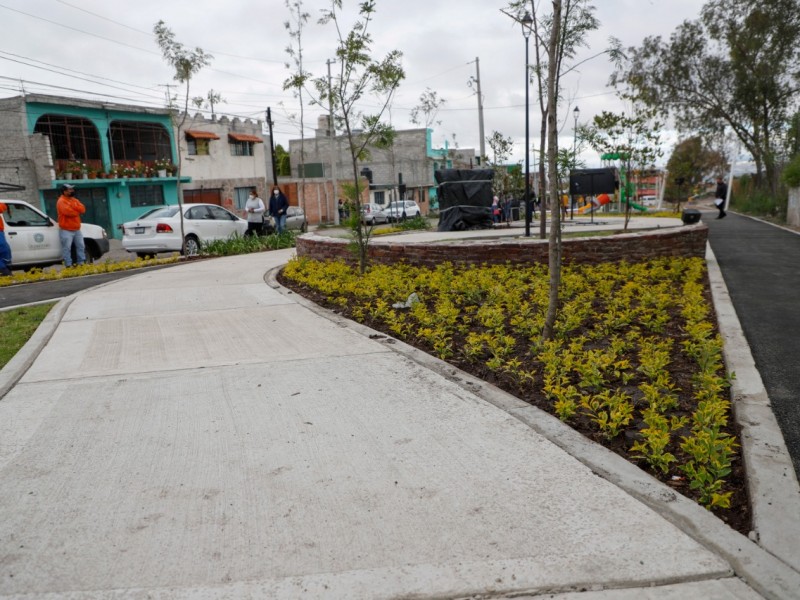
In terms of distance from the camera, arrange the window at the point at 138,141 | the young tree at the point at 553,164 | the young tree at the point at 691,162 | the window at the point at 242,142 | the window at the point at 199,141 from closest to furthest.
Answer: the young tree at the point at 553,164 → the window at the point at 138,141 → the window at the point at 199,141 → the window at the point at 242,142 → the young tree at the point at 691,162

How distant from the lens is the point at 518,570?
2504 mm

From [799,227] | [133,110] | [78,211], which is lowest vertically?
[799,227]

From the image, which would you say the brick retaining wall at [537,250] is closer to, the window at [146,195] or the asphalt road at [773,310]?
the asphalt road at [773,310]

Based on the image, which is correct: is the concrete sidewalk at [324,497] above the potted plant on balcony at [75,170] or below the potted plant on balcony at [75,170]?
below

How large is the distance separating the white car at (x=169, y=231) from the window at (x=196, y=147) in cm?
2144

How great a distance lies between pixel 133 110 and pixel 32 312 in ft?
92.3

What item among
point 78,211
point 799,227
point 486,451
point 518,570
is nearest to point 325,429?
point 486,451

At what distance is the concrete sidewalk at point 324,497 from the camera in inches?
97.3

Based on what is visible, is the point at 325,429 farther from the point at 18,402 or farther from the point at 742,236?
the point at 742,236

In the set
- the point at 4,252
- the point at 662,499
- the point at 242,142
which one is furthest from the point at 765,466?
the point at 242,142

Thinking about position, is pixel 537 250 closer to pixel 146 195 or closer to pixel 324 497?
pixel 324 497

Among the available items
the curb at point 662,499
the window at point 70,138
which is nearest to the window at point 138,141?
the window at point 70,138

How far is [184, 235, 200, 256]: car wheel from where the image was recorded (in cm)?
1590

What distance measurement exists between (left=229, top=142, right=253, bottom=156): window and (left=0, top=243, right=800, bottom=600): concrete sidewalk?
1419 inches
